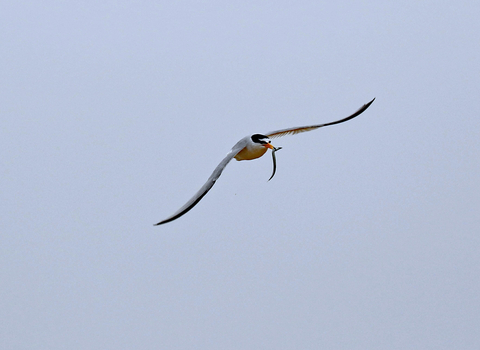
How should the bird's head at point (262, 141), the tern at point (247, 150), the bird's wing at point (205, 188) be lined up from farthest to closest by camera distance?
1. the bird's head at point (262, 141)
2. the tern at point (247, 150)
3. the bird's wing at point (205, 188)

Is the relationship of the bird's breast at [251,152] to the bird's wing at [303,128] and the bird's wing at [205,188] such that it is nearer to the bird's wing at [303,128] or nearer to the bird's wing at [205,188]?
the bird's wing at [205,188]

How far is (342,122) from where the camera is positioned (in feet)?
39.6

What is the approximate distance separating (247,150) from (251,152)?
8 cm

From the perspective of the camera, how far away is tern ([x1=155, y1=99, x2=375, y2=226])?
26.7 ft

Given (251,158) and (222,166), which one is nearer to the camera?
(222,166)

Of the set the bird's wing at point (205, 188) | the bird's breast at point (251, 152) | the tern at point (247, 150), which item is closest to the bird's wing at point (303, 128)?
the tern at point (247, 150)

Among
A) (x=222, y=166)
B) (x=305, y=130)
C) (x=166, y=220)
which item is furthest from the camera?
(x=305, y=130)

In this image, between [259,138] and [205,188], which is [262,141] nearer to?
[259,138]

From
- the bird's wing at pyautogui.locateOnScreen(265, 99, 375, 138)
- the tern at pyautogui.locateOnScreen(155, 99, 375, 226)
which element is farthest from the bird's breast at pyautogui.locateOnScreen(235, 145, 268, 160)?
the bird's wing at pyautogui.locateOnScreen(265, 99, 375, 138)

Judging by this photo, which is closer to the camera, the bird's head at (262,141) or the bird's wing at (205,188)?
the bird's wing at (205,188)

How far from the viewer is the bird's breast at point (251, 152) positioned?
11133mm

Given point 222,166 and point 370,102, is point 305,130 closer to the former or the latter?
point 370,102

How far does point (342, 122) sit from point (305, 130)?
756 mm

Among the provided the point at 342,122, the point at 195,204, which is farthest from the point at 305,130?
the point at 195,204
